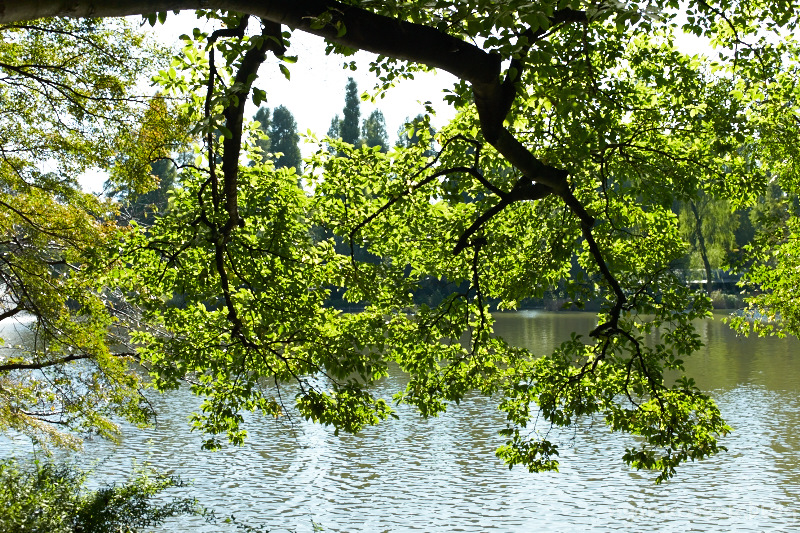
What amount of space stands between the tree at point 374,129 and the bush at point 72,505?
186 ft

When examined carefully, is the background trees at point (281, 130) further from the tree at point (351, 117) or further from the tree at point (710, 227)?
the tree at point (710, 227)

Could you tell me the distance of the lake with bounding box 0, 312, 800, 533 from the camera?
568 inches

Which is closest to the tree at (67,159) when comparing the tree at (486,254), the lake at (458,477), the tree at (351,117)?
the tree at (486,254)

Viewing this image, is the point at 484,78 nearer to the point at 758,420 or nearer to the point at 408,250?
the point at 408,250

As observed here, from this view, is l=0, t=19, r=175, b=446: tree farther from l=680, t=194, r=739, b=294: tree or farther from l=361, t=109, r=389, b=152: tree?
l=361, t=109, r=389, b=152: tree

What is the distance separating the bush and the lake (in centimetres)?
62

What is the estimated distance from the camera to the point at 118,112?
11.0 meters

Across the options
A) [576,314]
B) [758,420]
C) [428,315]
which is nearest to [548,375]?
[428,315]

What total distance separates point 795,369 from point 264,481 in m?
19.6

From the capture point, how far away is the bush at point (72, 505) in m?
10.9

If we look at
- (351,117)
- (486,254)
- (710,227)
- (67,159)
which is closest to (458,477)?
(486,254)

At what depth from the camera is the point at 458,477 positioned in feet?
56.7

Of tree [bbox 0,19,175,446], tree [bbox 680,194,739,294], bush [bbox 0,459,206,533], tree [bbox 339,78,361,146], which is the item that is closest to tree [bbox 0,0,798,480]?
tree [bbox 0,19,175,446]

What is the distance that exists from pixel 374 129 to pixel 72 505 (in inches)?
2414
